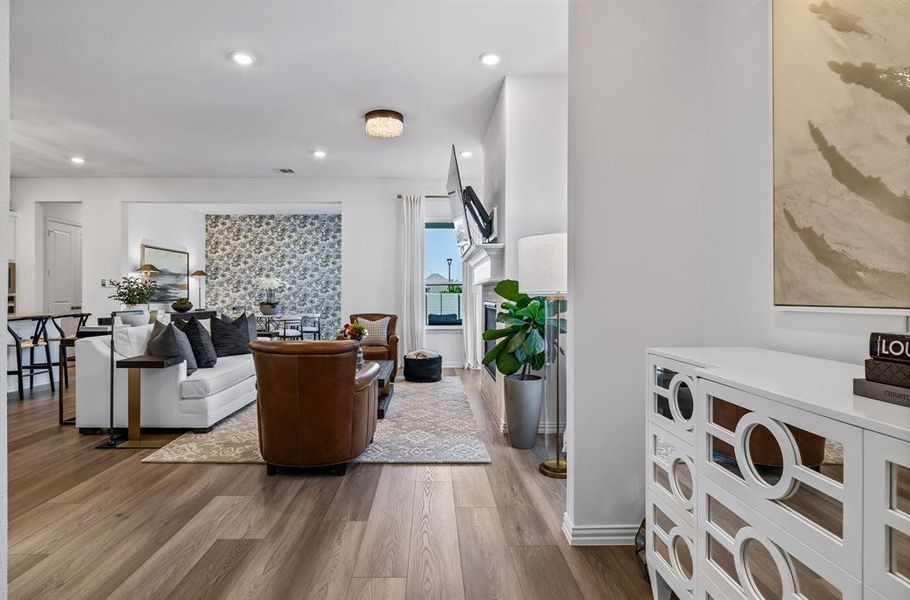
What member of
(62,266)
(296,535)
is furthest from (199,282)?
(296,535)

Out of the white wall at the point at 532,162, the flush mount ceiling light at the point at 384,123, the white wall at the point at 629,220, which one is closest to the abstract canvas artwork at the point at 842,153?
the white wall at the point at 629,220

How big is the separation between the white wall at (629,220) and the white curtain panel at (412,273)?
5.02 meters

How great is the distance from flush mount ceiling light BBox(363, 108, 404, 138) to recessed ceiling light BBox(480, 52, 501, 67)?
1.22m

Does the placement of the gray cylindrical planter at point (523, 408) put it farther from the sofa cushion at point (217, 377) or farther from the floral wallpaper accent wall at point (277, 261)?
the floral wallpaper accent wall at point (277, 261)

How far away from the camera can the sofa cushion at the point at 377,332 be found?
20.3 feet

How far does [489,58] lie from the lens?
11.5ft

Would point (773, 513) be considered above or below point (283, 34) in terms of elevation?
below

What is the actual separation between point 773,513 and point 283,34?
3658mm

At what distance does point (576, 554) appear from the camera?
195 centimetres

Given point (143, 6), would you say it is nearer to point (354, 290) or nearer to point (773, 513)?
point (773, 513)

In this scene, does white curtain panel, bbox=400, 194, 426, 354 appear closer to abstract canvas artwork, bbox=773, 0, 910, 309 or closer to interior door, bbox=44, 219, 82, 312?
interior door, bbox=44, 219, 82, 312

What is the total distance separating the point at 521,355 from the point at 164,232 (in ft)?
24.4

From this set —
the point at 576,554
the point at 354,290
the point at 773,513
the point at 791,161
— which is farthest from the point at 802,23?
the point at 354,290

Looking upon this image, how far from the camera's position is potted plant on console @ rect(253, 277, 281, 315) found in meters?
8.43
